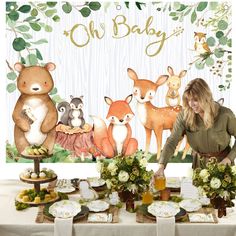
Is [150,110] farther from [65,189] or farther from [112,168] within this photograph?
[112,168]

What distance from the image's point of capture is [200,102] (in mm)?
4293

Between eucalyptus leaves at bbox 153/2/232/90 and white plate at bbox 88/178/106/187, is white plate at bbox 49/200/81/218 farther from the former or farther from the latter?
eucalyptus leaves at bbox 153/2/232/90

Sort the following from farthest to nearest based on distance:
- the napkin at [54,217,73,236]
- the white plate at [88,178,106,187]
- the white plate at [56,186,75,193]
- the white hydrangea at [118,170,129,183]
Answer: the white plate at [88,178,106,187] < the white plate at [56,186,75,193] < the white hydrangea at [118,170,129,183] < the napkin at [54,217,73,236]

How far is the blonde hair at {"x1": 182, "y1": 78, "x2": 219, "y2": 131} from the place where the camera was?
14.1 ft

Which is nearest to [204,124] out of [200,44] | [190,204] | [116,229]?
[190,204]

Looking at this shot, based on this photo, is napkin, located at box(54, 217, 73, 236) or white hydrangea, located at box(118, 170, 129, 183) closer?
napkin, located at box(54, 217, 73, 236)

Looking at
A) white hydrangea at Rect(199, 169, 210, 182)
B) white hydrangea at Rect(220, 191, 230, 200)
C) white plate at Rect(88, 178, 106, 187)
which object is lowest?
white plate at Rect(88, 178, 106, 187)

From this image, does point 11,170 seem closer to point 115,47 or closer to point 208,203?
A: point 115,47

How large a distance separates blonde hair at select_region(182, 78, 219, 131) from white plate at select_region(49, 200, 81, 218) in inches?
49.8

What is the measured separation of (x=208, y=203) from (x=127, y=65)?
2.57 metres

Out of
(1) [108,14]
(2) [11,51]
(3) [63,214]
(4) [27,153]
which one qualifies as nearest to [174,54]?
(1) [108,14]

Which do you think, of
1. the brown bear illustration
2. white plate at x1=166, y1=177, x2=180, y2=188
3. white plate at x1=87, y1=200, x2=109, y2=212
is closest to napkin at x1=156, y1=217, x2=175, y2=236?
white plate at x1=87, y1=200, x2=109, y2=212

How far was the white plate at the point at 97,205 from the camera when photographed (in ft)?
11.9

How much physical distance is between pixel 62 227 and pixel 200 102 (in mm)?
1575
